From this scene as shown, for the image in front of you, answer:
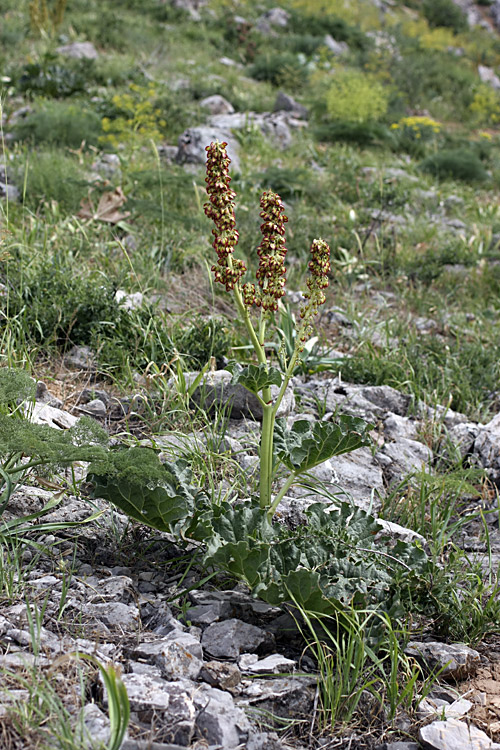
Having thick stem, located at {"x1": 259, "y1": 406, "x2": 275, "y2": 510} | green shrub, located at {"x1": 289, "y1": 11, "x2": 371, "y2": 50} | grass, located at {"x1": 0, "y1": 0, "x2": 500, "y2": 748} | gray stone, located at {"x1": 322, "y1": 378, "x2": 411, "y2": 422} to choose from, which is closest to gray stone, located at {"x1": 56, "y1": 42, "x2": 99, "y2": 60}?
grass, located at {"x1": 0, "y1": 0, "x2": 500, "y2": 748}

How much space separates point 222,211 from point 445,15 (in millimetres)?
25332

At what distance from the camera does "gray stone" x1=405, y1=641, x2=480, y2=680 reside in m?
1.89

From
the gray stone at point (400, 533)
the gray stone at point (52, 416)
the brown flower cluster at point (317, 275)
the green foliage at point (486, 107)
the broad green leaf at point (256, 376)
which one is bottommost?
the green foliage at point (486, 107)

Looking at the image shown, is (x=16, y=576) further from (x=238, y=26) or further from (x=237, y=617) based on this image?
(x=238, y=26)

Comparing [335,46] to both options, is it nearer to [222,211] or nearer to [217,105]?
[217,105]

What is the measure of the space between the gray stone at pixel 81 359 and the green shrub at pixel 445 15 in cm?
2384

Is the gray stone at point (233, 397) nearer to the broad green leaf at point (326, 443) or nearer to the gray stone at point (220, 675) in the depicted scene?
the broad green leaf at point (326, 443)

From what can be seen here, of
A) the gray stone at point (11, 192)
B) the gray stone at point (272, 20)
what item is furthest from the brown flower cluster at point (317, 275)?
the gray stone at point (272, 20)

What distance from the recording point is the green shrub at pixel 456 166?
8.61 meters

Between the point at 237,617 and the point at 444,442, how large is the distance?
1.84m

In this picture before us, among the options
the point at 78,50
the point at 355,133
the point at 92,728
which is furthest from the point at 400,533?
the point at 78,50

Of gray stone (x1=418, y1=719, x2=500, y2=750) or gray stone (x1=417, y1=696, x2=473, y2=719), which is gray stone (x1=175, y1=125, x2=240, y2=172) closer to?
gray stone (x1=417, y1=696, x2=473, y2=719)

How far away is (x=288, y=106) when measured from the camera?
33.6 ft

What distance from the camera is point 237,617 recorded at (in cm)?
199
